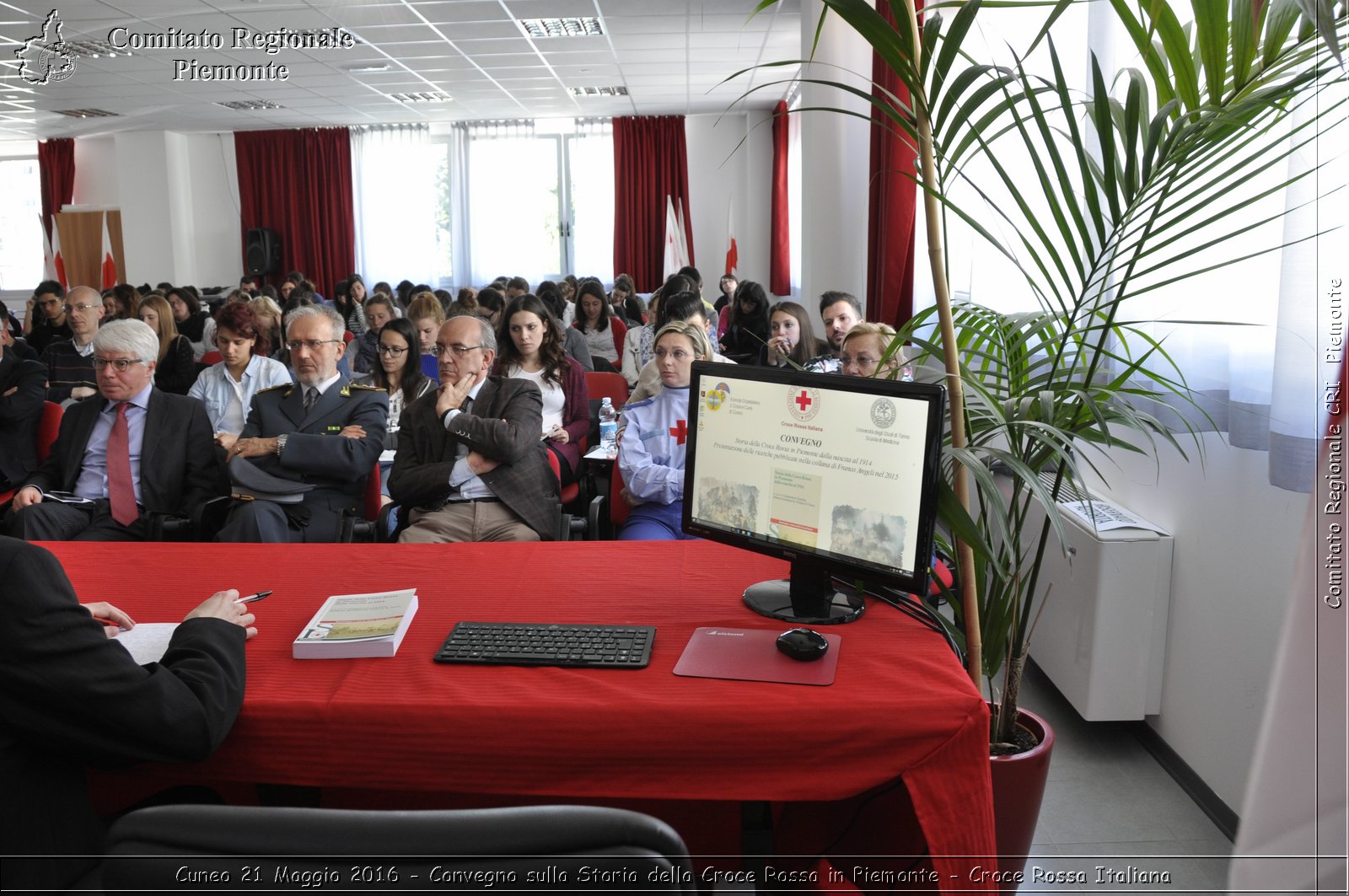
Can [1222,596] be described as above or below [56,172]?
below

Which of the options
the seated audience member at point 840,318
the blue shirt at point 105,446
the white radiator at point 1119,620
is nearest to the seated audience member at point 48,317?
A: the blue shirt at point 105,446

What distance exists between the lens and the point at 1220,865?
7.21ft

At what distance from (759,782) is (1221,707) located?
153 centimetres

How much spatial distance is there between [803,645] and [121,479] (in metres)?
2.69

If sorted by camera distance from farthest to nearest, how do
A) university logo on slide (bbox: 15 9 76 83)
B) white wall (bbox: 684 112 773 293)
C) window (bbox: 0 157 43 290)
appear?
window (bbox: 0 157 43 290), white wall (bbox: 684 112 773 293), university logo on slide (bbox: 15 9 76 83)

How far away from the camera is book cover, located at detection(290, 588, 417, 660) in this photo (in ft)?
5.32

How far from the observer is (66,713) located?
132cm

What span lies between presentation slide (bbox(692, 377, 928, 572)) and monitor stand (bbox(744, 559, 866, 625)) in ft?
0.24

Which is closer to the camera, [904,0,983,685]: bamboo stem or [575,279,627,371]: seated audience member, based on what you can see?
[904,0,983,685]: bamboo stem

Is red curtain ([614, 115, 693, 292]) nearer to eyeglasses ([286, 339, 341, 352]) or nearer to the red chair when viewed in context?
the red chair

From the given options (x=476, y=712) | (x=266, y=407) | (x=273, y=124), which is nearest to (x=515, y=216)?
→ (x=273, y=124)

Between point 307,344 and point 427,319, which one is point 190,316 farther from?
point 307,344

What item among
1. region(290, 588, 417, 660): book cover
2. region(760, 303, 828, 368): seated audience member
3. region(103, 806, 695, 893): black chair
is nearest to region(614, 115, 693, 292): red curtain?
region(760, 303, 828, 368): seated audience member

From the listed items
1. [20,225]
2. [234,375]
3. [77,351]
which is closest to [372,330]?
[77,351]
